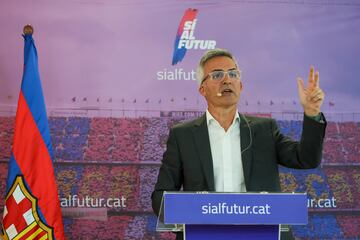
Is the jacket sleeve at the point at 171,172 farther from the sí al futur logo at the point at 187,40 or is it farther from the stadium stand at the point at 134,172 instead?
the sí al futur logo at the point at 187,40

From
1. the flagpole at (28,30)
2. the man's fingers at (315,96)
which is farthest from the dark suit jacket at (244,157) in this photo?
the flagpole at (28,30)

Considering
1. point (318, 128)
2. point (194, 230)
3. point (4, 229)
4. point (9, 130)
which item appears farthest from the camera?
point (9, 130)

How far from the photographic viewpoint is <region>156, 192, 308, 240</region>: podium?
149 centimetres

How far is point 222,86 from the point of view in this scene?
2.19 m

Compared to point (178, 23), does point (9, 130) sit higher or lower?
lower

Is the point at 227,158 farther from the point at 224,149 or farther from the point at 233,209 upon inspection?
the point at 233,209

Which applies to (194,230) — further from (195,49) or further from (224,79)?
(195,49)

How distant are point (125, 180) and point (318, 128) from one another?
1978mm

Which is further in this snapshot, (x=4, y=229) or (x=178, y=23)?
(x=178, y=23)

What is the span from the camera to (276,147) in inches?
88.5

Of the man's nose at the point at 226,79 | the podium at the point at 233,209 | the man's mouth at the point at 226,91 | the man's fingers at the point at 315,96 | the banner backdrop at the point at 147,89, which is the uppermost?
the banner backdrop at the point at 147,89

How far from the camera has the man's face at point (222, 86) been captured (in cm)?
219

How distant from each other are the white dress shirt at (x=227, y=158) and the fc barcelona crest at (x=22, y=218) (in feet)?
4.79

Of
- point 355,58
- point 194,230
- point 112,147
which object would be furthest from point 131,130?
point 194,230
